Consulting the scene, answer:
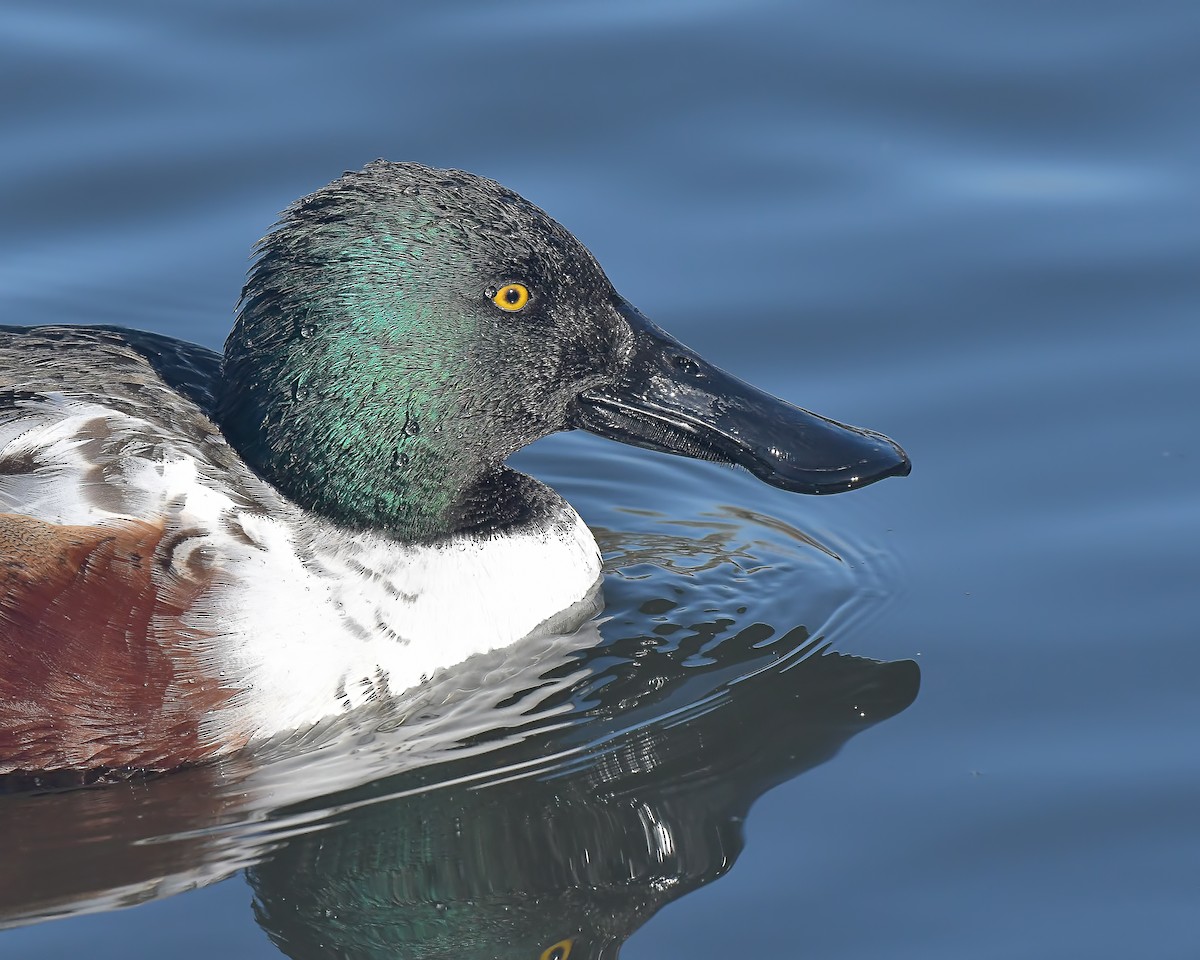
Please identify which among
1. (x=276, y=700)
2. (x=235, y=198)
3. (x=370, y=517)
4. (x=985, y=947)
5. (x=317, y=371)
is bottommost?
(x=985, y=947)

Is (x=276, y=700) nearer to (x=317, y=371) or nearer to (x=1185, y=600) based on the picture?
(x=317, y=371)

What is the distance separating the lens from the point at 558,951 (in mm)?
4832

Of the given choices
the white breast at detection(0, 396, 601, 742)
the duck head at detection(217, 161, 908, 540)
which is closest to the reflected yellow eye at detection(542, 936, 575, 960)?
the white breast at detection(0, 396, 601, 742)

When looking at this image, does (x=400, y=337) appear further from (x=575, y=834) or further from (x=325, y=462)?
(x=575, y=834)

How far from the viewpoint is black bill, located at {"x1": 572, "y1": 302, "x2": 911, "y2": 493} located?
20.1ft

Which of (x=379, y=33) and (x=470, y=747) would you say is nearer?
(x=470, y=747)

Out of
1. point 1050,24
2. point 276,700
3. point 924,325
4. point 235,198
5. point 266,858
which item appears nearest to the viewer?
point 266,858

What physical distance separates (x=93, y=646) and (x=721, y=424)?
2.02m

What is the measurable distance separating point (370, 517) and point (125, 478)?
Result: 750 millimetres

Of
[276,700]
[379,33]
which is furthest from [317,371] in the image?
[379,33]

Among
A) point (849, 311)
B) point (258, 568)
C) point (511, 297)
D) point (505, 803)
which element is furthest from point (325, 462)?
point (849, 311)

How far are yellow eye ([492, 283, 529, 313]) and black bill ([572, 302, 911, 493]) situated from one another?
39 cm

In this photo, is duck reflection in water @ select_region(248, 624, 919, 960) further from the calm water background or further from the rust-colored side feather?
the rust-colored side feather

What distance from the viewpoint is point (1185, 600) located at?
6.21 m
